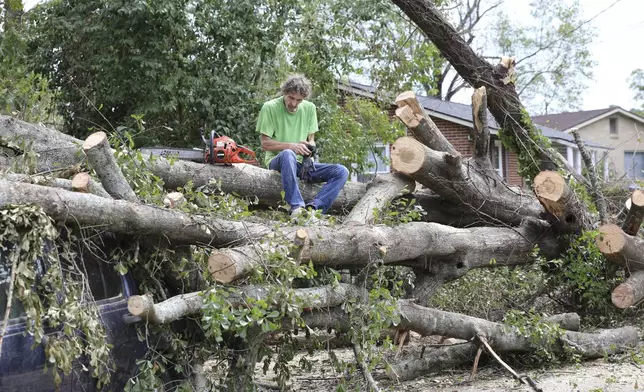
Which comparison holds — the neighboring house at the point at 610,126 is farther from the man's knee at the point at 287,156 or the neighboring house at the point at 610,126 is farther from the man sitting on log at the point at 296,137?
the man's knee at the point at 287,156

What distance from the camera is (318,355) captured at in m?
8.85

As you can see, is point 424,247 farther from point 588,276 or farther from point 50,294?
point 50,294

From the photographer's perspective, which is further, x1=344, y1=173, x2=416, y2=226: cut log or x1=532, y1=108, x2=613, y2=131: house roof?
x1=532, y1=108, x2=613, y2=131: house roof

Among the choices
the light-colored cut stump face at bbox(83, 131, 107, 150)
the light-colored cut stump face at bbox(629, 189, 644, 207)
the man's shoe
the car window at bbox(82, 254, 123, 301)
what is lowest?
the car window at bbox(82, 254, 123, 301)

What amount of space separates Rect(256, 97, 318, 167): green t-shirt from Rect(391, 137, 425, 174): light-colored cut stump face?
93 centimetres

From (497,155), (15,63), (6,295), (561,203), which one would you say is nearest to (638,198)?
(561,203)

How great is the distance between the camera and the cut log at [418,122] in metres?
8.46

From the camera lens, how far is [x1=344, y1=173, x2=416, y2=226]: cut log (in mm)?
7340

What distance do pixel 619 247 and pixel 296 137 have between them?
142 inches

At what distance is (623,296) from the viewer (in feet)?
28.6

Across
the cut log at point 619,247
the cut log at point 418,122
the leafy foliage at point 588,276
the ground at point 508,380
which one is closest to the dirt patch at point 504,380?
the ground at point 508,380

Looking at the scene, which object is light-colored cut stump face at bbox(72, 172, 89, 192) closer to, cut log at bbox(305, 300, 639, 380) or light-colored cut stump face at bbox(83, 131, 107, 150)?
light-colored cut stump face at bbox(83, 131, 107, 150)

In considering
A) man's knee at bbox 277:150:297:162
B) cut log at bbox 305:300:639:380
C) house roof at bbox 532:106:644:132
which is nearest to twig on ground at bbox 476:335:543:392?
cut log at bbox 305:300:639:380

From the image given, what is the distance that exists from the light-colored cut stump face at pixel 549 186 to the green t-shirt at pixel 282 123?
2550 millimetres
